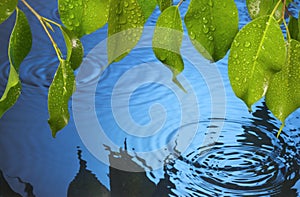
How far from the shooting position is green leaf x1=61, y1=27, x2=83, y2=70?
7.9 inches

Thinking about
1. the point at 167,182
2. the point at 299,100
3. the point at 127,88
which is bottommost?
the point at 167,182

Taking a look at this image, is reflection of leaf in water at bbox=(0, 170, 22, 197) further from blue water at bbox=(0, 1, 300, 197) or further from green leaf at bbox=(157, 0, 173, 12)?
green leaf at bbox=(157, 0, 173, 12)

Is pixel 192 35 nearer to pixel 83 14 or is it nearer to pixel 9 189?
pixel 83 14

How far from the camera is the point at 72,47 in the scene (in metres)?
0.21

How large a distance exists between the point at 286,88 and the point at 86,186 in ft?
3.38

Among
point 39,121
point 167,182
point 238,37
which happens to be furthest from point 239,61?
point 39,121

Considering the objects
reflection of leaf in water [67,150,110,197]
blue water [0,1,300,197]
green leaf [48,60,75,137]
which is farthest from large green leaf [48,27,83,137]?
reflection of leaf in water [67,150,110,197]

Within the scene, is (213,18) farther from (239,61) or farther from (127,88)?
(127,88)

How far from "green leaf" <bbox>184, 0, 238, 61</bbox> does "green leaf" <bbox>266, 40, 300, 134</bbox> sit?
0.02 m

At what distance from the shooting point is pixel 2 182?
119cm

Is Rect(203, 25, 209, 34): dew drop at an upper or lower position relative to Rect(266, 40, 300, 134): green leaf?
upper

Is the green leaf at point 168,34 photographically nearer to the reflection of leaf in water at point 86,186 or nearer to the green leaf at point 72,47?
the green leaf at point 72,47

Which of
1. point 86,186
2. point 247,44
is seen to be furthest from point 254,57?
point 86,186

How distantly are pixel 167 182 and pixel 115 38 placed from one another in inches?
40.5
